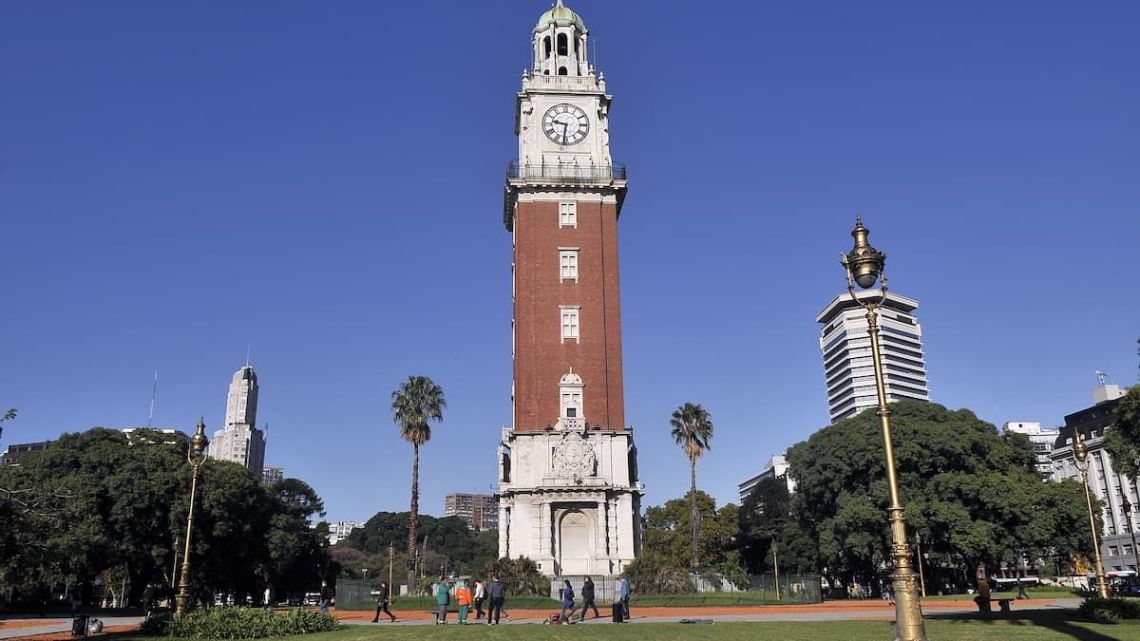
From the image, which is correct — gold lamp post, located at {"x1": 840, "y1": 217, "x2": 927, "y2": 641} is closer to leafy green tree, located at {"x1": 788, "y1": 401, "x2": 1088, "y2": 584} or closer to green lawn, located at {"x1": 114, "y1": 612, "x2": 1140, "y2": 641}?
green lawn, located at {"x1": 114, "y1": 612, "x2": 1140, "y2": 641}

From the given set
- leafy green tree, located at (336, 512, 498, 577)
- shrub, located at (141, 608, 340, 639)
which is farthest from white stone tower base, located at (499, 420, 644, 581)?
leafy green tree, located at (336, 512, 498, 577)

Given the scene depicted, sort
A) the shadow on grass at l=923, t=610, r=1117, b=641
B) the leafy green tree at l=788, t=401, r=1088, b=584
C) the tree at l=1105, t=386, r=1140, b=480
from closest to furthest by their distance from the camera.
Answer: the shadow on grass at l=923, t=610, r=1117, b=641
the tree at l=1105, t=386, r=1140, b=480
the leafy green tree at l=788, t=401, r=1088, b=584

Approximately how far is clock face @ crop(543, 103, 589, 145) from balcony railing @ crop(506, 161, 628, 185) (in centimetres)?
211

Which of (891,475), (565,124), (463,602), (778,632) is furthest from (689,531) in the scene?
(891,475)

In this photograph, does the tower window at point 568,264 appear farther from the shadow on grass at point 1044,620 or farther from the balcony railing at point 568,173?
the shadow on grass at point 1044,620

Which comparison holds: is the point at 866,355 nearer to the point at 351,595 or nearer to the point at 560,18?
the point at 560,18

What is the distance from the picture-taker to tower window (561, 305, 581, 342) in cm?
5459

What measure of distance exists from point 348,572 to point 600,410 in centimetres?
5693

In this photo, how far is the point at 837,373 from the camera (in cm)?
15838

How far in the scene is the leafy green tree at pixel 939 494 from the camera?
1861 inches

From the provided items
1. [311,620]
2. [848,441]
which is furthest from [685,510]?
[311,620]

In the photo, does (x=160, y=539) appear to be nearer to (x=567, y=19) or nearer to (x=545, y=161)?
(x=545, y=161)

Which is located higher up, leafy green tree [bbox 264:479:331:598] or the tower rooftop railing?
the tower rooftop railing

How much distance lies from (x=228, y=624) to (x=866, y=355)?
142m
